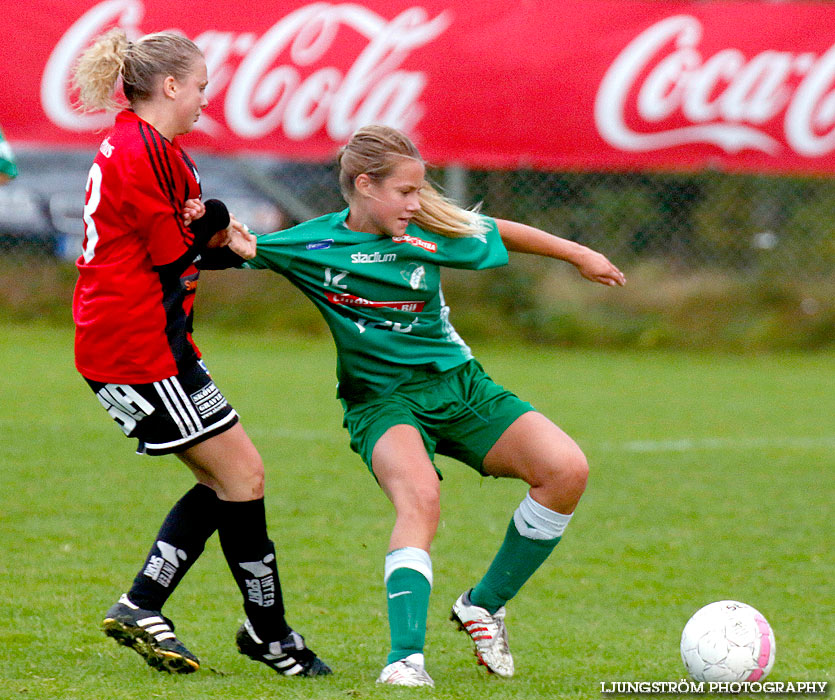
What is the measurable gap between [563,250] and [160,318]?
50.8 inches

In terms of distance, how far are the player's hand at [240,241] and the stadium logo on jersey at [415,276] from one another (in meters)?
0.47

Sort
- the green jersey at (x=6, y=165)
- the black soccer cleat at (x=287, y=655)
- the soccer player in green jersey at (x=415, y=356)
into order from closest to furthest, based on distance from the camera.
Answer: the black soccer cleat at (x=287, y=655), the soccer player in green jersey at (x=415, y=356), the green jersey at (x=6, y=165)

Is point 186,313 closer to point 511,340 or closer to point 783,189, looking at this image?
point 511,340

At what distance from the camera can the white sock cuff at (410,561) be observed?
3201 millimetres

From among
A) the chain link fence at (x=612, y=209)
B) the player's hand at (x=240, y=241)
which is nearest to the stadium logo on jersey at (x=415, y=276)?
the player's hand at (x=240, y=241)

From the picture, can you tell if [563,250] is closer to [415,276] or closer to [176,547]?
[415,276]

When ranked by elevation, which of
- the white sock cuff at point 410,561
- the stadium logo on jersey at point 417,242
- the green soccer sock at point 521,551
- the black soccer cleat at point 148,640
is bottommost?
the black soccer cleat at point 148,640

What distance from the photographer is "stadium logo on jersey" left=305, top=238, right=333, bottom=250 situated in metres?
3.56

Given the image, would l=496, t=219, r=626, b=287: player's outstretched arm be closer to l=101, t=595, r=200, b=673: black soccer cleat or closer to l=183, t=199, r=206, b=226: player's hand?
l=183, t=199, r=206, b=226: player's hand

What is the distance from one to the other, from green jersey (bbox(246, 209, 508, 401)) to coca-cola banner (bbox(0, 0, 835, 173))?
619 cm

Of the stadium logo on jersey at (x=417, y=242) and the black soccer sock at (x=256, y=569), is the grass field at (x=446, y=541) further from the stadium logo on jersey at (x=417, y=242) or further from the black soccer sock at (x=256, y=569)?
the stadium logo on jersey at (x=417, y=242)

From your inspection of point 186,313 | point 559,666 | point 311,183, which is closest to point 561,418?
point 311,183

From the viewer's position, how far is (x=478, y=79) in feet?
31.9

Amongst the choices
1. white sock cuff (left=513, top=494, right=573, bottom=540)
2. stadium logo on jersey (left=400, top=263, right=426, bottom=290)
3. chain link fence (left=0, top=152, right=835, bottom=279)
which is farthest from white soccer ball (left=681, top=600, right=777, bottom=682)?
chain link fence (left=0, top=152, right=835, bottom=279)
